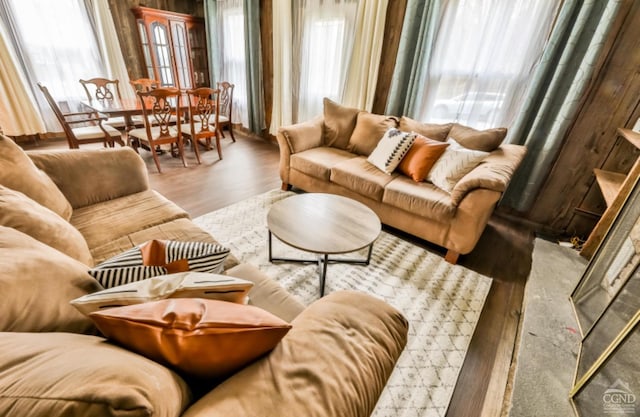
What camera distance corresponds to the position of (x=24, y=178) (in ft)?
4.02

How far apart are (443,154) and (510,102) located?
0.92 meters

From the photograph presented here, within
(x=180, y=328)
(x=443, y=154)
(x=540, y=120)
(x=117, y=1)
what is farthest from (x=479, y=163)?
(x=117, y=1)

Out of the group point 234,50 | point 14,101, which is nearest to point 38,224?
point 14,101

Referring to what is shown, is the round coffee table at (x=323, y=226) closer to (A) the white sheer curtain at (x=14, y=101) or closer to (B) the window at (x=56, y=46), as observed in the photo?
(A) the white sheer curtain at (x=14, y=101)

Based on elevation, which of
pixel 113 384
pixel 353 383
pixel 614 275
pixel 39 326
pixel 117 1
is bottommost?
pixel 614 275

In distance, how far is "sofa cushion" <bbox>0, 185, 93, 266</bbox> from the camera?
91 centimetres

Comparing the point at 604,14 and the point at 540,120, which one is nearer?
the point at 604,14

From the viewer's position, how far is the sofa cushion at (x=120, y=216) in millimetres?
1410

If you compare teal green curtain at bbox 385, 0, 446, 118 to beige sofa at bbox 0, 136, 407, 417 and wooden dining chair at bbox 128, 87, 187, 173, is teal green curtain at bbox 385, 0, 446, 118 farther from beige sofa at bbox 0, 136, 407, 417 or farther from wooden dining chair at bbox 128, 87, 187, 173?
beige sofa at bbox 0, 136, 407, 417

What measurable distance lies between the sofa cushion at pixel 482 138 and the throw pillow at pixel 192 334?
7.49ft

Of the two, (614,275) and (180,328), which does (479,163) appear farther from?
(180,328)

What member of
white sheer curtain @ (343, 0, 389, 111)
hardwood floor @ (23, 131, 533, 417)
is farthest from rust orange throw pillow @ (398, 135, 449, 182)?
white sheer curtain @ (343, 0, 389, 111)

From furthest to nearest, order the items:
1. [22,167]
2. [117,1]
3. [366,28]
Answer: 1. [117,1]
2. [366,28]
3. [22,167]

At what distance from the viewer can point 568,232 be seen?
2424 millimetres
